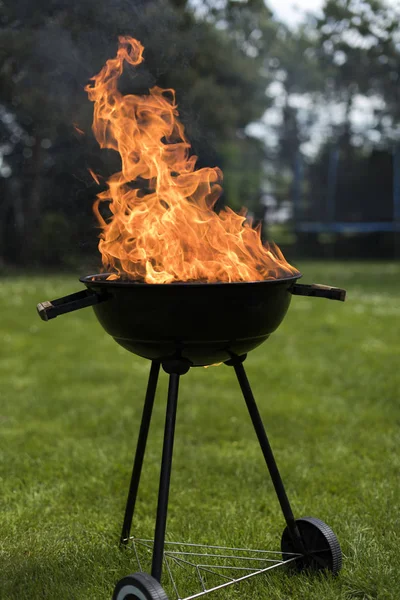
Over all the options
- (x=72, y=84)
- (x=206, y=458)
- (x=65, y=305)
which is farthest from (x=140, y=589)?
(x=72, y=84)

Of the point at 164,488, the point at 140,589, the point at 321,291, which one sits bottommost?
the point at 140,589

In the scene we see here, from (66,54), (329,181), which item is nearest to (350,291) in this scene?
(66,54)

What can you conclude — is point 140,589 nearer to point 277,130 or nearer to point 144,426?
point 144,426

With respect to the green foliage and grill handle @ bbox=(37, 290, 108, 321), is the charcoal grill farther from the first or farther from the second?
the green foliage

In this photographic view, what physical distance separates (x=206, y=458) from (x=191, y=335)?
72.6 inches

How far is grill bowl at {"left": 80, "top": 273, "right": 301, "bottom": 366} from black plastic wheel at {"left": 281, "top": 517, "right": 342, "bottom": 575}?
29.4 inches

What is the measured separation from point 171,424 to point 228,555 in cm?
77

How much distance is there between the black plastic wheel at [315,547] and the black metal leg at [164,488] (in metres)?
0.61

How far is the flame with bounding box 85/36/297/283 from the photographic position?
2.57 m

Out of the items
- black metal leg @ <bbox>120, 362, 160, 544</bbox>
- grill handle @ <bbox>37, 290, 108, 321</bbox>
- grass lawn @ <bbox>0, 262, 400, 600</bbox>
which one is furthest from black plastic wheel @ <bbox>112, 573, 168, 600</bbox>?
grill handle @ <bbox>37, 290, 108, 321</bbox>

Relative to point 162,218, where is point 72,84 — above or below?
above

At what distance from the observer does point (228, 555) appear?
2.77 meters

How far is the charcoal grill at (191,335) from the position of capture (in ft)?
7.32

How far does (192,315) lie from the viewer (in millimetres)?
2262
